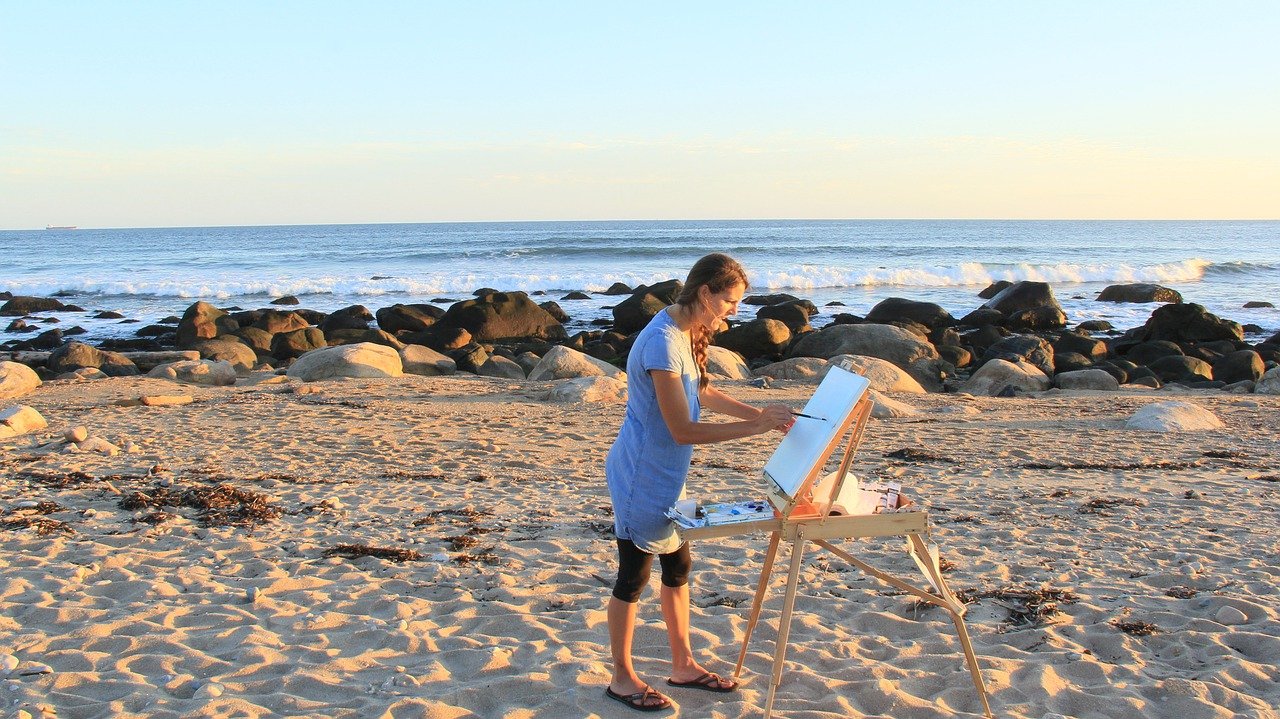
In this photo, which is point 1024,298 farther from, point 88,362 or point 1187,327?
point 88,362

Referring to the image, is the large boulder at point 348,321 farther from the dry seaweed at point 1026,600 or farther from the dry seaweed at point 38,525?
the dry seaweed at point 1026,600

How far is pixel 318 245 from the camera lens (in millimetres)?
61875

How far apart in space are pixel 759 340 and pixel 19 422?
12357 mm

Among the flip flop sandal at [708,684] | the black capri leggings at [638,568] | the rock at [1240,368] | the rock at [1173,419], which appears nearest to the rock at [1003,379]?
the rock at [1240,368]

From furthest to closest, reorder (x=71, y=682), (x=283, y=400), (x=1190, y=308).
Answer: (x=1190, y=308) < (x=283, y=400) < (x=71, y=682)

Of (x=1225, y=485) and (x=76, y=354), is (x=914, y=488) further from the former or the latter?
(x=76, y=354)

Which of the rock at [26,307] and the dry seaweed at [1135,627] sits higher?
the dry seaweed at [1135,627]

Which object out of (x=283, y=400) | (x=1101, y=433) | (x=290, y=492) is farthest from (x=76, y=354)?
(x=1101, y=433)

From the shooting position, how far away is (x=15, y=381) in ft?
41.7

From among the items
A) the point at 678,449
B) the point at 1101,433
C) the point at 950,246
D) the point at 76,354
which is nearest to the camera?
the point at 678,449

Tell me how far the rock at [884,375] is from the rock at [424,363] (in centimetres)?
629

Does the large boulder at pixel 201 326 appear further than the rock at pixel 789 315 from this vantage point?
No

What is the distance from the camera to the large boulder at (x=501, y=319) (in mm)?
20875

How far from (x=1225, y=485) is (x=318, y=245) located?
60.1 metres
